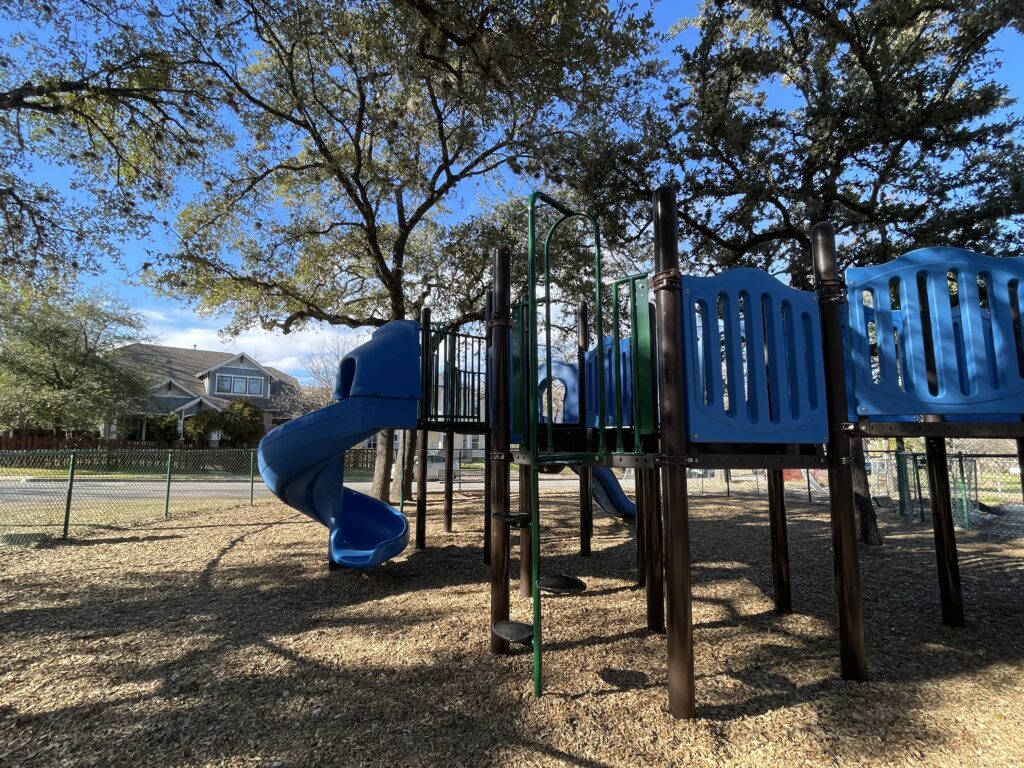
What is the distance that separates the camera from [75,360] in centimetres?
2491

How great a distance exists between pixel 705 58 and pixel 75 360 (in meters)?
28.9

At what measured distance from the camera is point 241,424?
30.0m

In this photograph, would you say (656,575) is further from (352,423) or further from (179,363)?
(179,363)

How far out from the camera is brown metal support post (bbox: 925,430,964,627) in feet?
14.3

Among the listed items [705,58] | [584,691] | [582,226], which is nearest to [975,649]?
[584,691]

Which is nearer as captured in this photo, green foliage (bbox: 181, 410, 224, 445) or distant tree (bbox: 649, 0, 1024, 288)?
distant tree (bbox: 649, 0, 1024, 288)

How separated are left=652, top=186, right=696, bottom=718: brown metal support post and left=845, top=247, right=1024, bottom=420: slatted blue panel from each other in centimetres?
155

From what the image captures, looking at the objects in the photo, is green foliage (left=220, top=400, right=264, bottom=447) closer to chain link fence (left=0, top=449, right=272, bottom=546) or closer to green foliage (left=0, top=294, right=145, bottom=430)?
green foliage (left=0, top=294, right=145, bottom=430)

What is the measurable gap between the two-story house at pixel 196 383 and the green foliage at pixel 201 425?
1.77ft

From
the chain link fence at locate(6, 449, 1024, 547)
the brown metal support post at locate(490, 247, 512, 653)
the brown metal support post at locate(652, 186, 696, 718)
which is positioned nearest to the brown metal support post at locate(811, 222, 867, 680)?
the brown metal support post at locate(652, 186, 696, 718)

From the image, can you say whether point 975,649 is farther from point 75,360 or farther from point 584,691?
point 75,360

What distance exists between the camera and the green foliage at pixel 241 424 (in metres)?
29.9

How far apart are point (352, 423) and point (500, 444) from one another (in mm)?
2085

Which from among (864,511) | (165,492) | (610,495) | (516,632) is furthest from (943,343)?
(165,492)
